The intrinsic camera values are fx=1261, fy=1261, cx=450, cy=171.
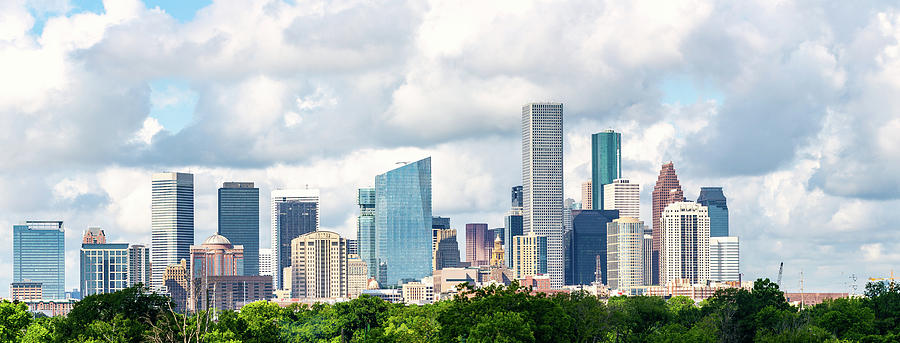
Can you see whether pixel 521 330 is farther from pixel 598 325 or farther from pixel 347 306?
pixel 347 306

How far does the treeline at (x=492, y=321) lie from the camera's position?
3974 inches

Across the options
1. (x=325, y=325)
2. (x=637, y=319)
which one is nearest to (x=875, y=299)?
(x=637, y=319)

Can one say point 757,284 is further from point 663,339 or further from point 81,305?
point 81,305

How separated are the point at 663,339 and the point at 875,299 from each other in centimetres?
3485

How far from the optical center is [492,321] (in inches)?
3981

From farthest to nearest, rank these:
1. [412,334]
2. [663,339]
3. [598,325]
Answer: [412,334] → [598,325] → [663,339]

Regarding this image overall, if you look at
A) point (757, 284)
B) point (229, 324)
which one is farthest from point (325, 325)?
point (757, 284)

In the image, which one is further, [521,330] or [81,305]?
[81,305]

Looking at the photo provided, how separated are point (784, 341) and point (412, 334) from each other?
137ft

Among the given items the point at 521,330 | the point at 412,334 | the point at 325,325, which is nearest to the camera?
the point at 521,330

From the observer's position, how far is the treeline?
10094cm

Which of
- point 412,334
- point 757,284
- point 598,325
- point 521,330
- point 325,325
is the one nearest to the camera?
point 521,330

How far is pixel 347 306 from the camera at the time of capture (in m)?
170

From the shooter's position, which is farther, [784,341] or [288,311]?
[288,311]
